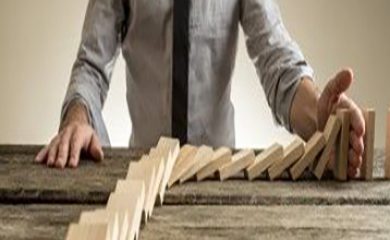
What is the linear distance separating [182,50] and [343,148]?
0.41 metres

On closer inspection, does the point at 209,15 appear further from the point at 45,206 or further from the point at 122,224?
the point at 122,224

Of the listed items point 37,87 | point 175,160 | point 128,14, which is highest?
point 128,14

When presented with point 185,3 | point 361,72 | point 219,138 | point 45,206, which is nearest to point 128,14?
point 185,3

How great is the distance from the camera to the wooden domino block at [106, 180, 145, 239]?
0.57 metres

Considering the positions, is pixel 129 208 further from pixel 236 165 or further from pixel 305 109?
pixel 305 109

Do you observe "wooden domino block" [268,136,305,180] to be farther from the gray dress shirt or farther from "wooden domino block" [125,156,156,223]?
the gray dress shirt

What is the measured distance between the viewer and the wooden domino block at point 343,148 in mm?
838

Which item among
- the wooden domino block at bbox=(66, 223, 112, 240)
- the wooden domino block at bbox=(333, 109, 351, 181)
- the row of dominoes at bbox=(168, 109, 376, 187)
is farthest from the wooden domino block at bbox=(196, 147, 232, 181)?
the wooden domino block at bbox=(66, 223, 112, 240)

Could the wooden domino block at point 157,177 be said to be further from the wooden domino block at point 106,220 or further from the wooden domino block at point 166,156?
the wooden domino block at point 106,220

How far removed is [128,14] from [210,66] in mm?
136

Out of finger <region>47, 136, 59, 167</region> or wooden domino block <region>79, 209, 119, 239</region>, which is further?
finger <region>47, 136, 59, 167</region>

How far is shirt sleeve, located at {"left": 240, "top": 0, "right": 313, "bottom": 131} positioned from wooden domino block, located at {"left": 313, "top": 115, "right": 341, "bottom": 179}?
216mm

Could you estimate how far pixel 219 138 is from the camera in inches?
48.9

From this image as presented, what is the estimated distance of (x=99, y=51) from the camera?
1.19 metres
